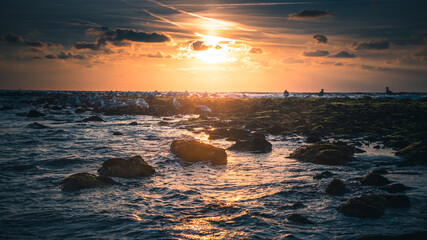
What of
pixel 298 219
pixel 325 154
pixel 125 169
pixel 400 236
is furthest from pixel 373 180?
pixel 125 169

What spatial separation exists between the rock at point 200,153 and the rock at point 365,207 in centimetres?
653

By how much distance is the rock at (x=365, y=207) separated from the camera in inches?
297

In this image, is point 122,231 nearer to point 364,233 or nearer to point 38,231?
point 38,231

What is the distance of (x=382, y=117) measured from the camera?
27812 millimetres

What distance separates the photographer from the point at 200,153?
14484 mm

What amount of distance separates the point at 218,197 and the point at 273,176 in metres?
3.35

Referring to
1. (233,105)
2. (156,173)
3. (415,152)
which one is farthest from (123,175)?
(233,105)

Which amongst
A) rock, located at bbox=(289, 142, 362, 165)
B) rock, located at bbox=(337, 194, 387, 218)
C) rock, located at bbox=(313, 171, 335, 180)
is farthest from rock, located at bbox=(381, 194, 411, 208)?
rock, located at bbox=(289, 142, 362, 165)

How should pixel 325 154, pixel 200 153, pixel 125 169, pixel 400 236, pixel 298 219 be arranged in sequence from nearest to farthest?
pixel 400 236
pixel 298 219
pixel 125 169
pixel 325 154
pixel 200 153

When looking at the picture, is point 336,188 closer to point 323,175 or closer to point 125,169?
point 323,175

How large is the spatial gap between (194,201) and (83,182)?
151 inches

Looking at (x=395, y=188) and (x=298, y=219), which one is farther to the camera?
(x=395, y=188)

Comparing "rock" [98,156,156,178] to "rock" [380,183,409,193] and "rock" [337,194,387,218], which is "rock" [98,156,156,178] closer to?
"rock" [337,194,387,218]

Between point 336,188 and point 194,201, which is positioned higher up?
point 336,188
